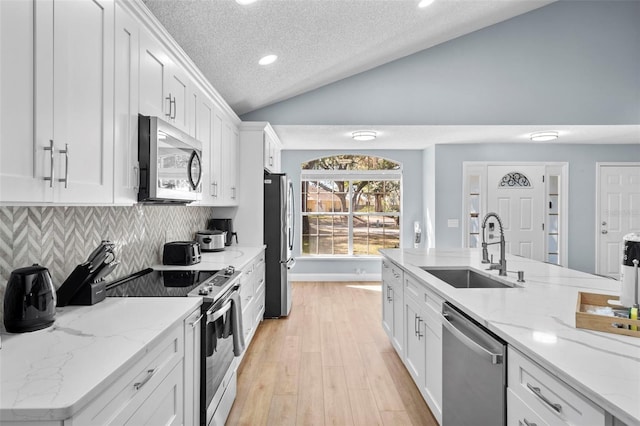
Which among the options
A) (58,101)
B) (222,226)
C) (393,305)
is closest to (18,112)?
(58,101)

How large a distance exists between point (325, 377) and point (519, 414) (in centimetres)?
181

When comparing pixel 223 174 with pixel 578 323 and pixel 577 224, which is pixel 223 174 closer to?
pixel 578 323

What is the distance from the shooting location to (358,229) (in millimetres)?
6594

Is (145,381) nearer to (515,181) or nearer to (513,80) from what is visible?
(513,80)

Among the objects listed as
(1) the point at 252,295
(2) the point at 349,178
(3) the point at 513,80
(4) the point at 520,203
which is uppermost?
(3) the point at 513,80

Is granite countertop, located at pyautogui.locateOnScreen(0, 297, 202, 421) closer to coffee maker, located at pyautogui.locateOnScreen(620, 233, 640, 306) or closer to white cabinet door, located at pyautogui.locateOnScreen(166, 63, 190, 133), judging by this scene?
white cabinet door, located at pyautogui.locateOnScreen(166, 63, 190, 133)

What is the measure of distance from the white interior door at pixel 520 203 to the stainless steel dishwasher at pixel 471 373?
15.0 ft

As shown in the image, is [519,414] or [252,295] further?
[252,295]

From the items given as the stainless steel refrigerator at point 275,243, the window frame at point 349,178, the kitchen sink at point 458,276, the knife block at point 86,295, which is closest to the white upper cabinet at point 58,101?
the knife block at point 86,295

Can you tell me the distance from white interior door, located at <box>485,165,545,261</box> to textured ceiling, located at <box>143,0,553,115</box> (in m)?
2.37

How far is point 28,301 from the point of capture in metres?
1.27

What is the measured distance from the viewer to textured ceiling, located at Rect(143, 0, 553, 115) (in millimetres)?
2635

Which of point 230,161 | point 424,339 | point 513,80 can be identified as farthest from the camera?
point 513,80

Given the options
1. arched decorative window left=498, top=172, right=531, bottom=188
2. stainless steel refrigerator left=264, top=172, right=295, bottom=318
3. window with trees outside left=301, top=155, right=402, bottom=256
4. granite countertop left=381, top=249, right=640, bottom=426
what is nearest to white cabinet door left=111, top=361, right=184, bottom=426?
granite countertop left=381, top=249, right=640, bottom=426
